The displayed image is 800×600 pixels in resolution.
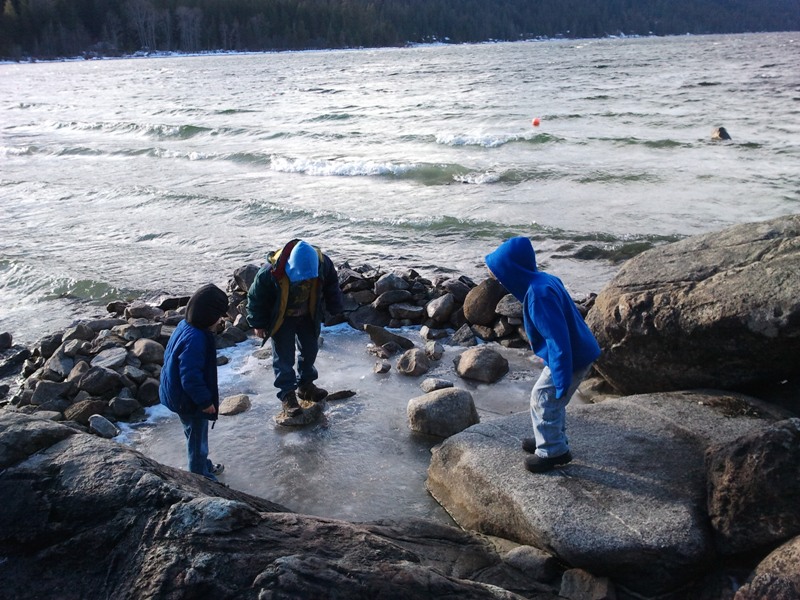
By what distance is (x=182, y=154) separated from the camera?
78.6 feet

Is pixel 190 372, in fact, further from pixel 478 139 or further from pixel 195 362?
pixel 478 139

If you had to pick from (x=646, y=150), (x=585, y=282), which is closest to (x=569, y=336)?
(x=585, y=282)

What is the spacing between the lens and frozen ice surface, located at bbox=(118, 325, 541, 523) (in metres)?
5.12

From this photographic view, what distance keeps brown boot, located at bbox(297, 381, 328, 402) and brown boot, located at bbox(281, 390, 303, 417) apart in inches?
8.3

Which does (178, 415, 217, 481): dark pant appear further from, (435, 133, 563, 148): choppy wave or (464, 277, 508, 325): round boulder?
(435, 133, 563, 148): choppy wave

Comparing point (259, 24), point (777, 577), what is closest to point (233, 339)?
point (777, 577)

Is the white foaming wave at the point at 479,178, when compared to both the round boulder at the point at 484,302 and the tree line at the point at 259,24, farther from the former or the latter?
the tree line at the point at 259,24

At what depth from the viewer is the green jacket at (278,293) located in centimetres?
596

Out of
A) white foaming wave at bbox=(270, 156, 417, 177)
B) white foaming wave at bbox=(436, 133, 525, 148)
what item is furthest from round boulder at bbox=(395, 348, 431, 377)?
white foaming wave at bbox=(436, 133, 525, 148)

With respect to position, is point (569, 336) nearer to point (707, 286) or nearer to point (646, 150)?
point (707, 286)

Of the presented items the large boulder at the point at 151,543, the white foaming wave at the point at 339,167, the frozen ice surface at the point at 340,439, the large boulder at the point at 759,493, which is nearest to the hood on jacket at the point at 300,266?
the frozen ice surface at the point at 340,439

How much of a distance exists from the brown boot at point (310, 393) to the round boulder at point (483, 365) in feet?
4.70

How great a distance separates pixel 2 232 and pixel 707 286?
13.7 m

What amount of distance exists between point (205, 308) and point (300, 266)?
1244 mm
